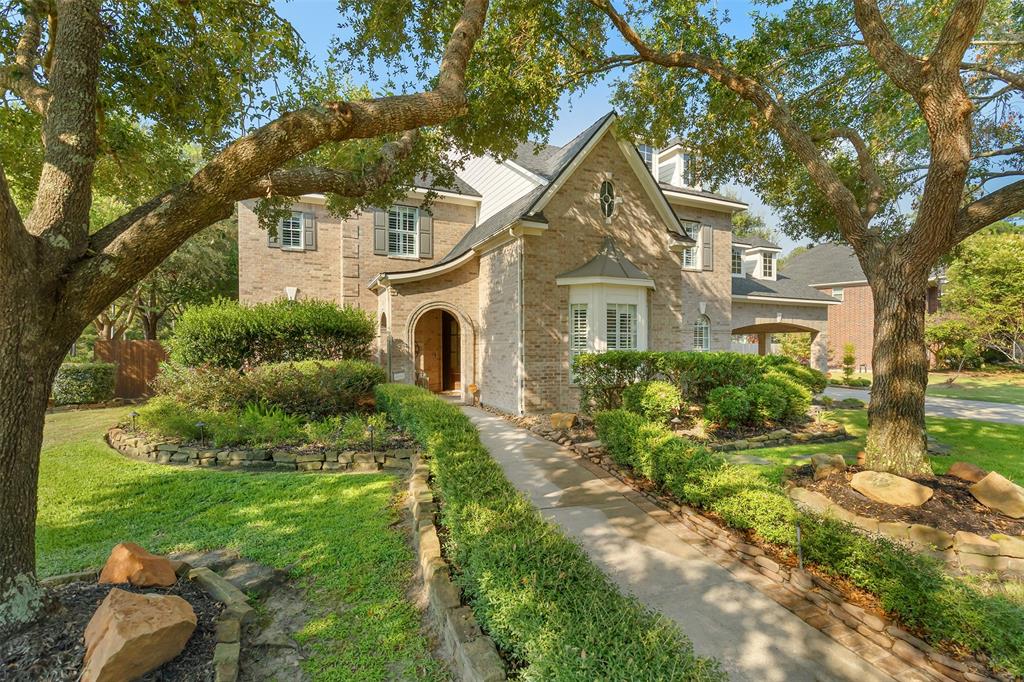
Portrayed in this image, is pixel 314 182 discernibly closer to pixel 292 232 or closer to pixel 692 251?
pixel 292 232

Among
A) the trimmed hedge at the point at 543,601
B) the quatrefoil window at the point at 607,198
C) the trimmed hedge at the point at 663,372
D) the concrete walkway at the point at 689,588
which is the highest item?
the quatrefoil window at the point at 607,198

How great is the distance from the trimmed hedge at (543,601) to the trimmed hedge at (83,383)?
1476 centimetres

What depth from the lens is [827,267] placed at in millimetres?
29625

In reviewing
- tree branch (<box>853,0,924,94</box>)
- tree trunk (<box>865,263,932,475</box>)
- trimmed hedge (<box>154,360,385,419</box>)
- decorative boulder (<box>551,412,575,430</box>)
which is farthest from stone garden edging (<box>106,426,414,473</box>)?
tree branch (<box>853,0,924,94</box>)

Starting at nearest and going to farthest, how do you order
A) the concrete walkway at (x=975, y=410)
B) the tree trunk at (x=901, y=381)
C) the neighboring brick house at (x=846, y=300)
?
the tree trunk at (x=901, y=381)
the concrete walkway at (x=975, y=410)
the neighboring brick house at (x=846, y=300)

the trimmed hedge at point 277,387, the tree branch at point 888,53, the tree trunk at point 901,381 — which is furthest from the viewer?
the trimmed hedge at point 277,387

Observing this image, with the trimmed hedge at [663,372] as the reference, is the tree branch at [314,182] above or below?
above

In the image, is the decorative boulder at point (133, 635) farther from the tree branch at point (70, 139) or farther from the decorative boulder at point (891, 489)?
the decorative boulder at point (891, 489)

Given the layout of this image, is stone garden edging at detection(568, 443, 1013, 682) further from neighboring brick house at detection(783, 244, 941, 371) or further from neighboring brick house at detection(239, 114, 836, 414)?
neighboring brick house at detection(783, 244, 941, 371)

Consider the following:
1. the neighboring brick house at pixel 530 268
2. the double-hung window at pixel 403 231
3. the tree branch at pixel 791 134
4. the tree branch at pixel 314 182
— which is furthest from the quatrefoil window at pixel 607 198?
the tree branch at pixel 314 182

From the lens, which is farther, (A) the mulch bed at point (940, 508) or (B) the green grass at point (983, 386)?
(B) the green grass at point (983, 386)

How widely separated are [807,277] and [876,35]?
2928 centimetres

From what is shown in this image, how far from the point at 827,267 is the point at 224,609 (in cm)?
3602

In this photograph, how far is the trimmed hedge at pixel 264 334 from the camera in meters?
10.9
